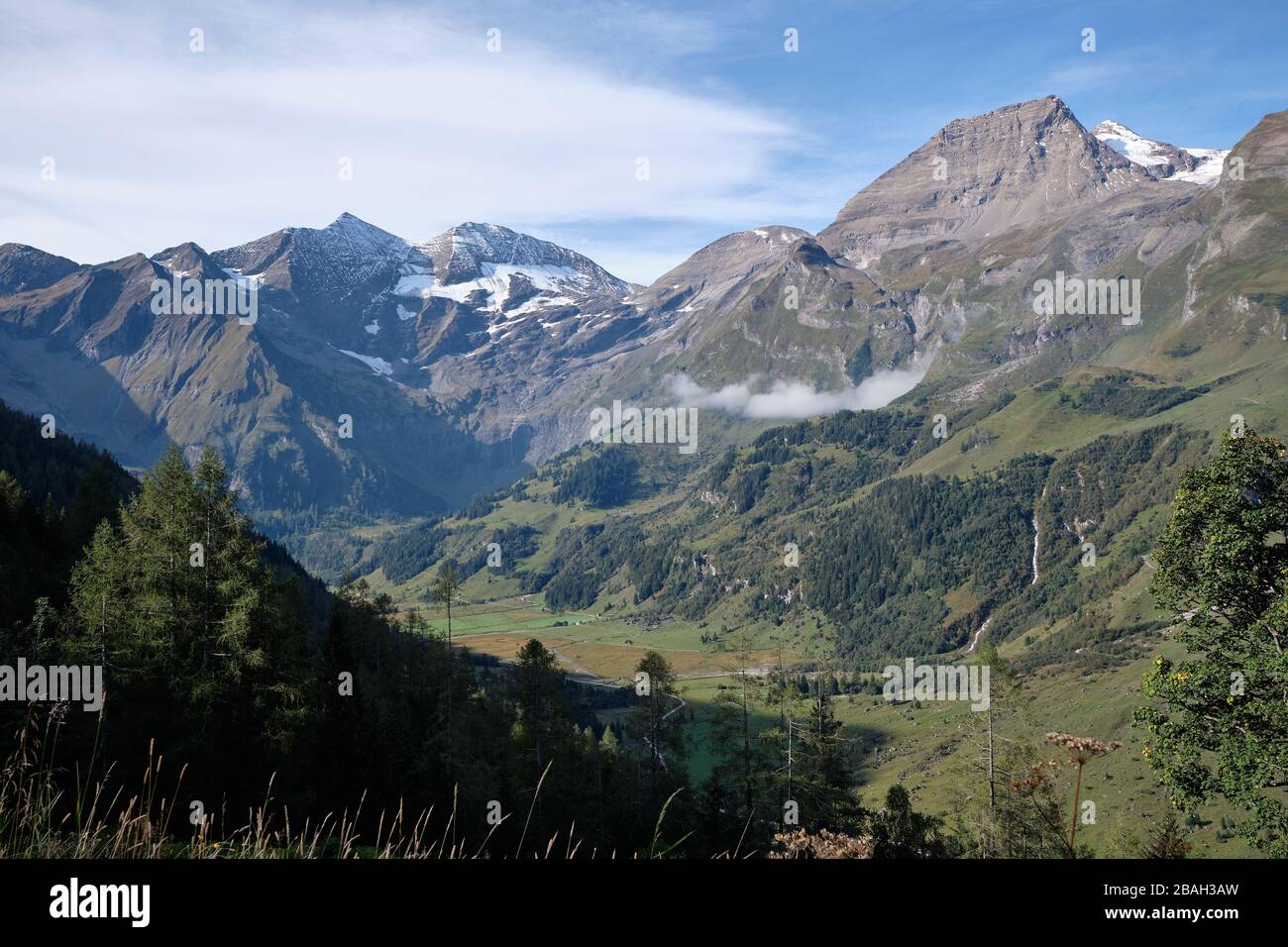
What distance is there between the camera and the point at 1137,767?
168 meters

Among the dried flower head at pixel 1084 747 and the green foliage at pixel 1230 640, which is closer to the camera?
the dried flower head at pixel 1084 747

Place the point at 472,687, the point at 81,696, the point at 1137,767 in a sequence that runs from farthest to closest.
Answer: the point at 1137,767
the point at 472,687
the point at 81,696

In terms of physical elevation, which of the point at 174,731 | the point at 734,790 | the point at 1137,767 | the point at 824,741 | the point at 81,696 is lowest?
the point at 1137,767

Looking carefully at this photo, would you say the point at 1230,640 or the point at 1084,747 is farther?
the point at 1230,640

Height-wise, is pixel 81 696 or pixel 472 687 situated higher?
pixel 81 696

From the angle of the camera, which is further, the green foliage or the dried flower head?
the green foliage

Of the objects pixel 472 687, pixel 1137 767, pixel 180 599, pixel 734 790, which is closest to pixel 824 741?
pixel 734 790

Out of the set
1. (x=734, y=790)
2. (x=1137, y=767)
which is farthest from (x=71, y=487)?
(x=1137, y=767)

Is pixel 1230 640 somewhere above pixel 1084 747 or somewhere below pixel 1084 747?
above
